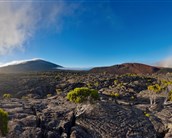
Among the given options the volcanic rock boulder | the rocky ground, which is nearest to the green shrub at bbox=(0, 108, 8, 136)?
the rocky ground

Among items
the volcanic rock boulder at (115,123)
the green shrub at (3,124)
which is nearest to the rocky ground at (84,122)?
the volcanic rock boulder at (115,123)

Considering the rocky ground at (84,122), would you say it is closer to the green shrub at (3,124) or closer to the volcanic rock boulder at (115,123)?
the volcanic rock boulder at (115,123)

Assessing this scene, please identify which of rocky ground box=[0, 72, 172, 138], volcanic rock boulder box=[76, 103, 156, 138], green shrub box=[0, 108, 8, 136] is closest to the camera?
green shrub box=[0, 108, 8, 136]

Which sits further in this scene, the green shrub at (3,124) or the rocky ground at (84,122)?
the rocky ground at (84,122)

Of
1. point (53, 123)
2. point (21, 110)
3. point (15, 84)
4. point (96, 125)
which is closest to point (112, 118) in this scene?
point (96, 125)

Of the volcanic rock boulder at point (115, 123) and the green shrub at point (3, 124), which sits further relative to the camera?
the volcanic rock boulder at point (115, 123)

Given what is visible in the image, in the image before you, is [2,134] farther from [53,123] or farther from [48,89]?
[48,89]

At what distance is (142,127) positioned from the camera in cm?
2992

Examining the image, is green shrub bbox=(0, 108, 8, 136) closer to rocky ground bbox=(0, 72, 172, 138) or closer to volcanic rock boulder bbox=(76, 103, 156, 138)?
rocky ground bbox=(0, 72, 172, 138)

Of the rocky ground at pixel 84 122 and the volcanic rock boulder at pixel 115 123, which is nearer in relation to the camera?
the rocky ground at pixel 84 122

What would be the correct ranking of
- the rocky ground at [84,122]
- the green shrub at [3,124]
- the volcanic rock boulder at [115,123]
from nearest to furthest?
the green shrub at [3,124], the rocky ground at [84,122], the volcanic rock boulder at [115,123]

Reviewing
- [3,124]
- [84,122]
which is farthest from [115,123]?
[3,124]

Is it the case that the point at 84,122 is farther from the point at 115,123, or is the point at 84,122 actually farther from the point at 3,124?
the point at 3,124

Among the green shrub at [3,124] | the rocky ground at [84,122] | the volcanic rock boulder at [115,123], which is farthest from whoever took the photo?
the volcanic rock boulder at [115,123]
